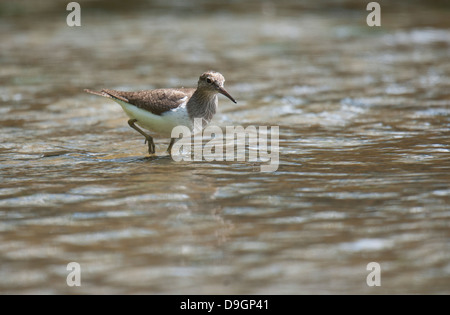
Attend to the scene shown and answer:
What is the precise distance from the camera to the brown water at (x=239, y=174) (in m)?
5.92

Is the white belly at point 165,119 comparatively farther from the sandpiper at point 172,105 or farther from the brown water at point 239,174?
the brown water at point 239,174

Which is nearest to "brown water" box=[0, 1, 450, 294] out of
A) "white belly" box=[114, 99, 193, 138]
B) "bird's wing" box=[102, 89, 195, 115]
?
"white belly" box=[114, 99, 193, 138]

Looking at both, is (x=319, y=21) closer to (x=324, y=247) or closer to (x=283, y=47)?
(x=283, y=47)

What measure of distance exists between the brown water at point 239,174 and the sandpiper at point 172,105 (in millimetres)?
562

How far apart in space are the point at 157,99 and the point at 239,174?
1.62 m

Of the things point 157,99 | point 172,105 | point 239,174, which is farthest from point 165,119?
point 239,174

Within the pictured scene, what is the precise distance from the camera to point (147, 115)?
937cm

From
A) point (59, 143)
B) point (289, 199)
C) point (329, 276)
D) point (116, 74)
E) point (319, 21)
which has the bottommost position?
point (329, 276)

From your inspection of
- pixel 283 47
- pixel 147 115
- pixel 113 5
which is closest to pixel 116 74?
pixel 283 47

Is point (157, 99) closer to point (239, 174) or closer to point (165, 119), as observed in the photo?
point (165, 119)

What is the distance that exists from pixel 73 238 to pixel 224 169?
2.88 meters

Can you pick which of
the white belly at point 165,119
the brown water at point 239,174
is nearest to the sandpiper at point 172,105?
the white belly at point 165,119

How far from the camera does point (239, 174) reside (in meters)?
8.73

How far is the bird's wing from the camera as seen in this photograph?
9.32 m
